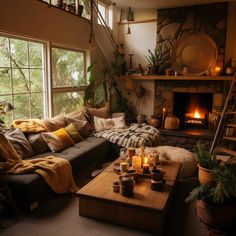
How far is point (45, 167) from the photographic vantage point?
2781mm

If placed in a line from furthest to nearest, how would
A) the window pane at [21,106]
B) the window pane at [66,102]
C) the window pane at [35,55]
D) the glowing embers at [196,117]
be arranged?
the glowing embers at [196,117], the window pane at [66,102], the window pane at [35,55], the window pane at [21,106]

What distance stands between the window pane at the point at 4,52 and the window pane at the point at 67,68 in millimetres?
956

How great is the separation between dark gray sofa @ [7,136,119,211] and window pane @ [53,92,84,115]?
822 mm

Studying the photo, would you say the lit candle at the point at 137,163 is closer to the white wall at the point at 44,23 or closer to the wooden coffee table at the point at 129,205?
the wooden coffee table at the point at 129,205

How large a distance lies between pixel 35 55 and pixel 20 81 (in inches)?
20.5

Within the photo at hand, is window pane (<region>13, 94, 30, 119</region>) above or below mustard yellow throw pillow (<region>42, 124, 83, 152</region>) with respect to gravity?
above

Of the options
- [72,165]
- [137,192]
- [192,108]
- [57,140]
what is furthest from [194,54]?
[137,192]

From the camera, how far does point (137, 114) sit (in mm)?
6031

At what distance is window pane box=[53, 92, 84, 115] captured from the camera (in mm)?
4477

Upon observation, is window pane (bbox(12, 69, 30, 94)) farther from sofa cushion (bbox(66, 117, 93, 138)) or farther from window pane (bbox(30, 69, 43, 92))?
sofa cushion (bbox(66, 117, 93, 138))

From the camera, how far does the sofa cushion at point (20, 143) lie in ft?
10.0

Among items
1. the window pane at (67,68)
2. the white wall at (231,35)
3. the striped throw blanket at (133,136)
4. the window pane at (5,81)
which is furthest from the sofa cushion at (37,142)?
the white wall at (231,35)

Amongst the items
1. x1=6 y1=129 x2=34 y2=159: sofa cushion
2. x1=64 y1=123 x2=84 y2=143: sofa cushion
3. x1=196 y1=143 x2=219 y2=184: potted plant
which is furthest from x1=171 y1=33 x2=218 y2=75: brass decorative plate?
x1=6 y1=129 x2=34 y2=159: sofa cushion

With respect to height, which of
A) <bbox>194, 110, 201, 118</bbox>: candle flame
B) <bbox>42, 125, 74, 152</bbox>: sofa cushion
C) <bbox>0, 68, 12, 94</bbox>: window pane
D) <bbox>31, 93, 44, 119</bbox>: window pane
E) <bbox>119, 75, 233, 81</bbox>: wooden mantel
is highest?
<bbox>119, 75, 233, 81</bbox>: wooden mantel
